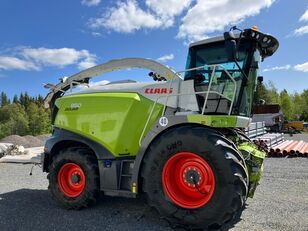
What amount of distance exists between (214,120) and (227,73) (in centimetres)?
84

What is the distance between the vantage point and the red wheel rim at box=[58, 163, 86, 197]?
5648mm

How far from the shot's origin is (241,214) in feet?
16.8

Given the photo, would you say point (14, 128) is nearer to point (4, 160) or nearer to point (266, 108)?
point (266, 108)

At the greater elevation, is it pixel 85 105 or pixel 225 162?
pixel 85 105

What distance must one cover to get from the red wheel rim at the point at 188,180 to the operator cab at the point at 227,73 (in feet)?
3.03

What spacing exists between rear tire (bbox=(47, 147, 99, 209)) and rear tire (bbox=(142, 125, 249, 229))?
3.91 ft

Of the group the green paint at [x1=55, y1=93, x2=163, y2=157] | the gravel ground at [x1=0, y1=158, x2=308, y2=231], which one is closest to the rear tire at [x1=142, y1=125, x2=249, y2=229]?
the gravel ground at [x1=0, y1=158, x2=308, y2=231]

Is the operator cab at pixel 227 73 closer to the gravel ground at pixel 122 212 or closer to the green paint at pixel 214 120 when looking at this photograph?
the green paint at pixel 214 120

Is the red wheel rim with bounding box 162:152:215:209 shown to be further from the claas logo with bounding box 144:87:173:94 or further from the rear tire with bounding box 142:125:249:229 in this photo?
→ the claas logo with bounding box 144:87:173:94

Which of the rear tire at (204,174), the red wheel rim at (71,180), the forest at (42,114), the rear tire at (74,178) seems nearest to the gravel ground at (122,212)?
the rear tire at (74,178)

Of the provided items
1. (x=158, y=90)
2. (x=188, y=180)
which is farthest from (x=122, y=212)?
(x=158, y=90)

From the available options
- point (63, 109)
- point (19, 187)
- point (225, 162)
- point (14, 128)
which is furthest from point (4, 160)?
point (14, 128)

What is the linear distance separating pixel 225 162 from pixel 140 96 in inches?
77.6

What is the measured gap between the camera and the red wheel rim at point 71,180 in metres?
5.65
